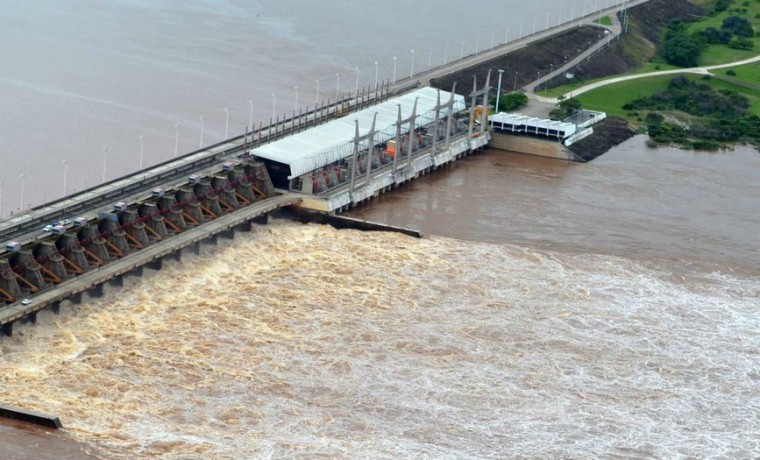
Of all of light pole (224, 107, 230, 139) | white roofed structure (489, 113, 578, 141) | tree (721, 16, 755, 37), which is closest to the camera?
light pole (224, 107, 230, 139)

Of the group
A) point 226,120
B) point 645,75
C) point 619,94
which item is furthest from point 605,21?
point 226,120

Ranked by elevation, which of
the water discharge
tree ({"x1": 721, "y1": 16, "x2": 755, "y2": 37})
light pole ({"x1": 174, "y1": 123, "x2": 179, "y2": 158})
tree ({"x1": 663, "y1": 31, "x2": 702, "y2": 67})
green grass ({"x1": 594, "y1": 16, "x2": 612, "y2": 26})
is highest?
tree ({"x1": 721, "y1": 16, "x2": 755, "y2": 37})

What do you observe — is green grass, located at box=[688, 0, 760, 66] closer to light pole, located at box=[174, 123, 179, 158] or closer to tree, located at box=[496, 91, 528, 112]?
tree, located at box=[496, 91, 528, 112]

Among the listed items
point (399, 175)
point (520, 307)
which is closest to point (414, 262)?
point (520, 307)

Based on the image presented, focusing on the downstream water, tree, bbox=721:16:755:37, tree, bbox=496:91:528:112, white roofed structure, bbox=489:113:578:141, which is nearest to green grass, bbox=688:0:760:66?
tree, bbox=721:16:755:37

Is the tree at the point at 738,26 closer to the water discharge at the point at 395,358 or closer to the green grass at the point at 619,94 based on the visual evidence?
the green grass at the point at 619,94

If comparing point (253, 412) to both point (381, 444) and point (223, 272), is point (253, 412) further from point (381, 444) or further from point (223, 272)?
point (223, 272)

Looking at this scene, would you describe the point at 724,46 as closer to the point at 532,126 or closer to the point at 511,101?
the point at 511,101
